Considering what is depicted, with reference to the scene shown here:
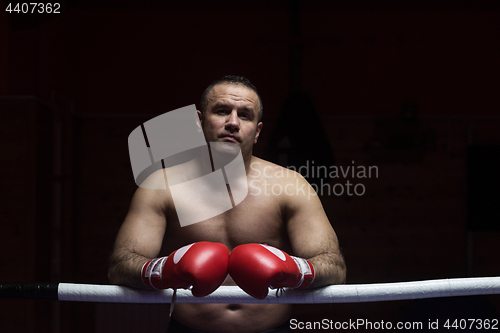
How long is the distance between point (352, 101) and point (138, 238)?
241 cm

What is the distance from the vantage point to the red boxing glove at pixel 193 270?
3.49 ft

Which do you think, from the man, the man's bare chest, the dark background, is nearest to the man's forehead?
the man

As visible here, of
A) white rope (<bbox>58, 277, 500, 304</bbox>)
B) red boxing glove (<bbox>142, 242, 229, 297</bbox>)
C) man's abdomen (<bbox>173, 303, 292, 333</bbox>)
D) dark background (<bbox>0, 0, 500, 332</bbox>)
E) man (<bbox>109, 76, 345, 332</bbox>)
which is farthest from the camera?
dark background (<bbox>0, 0, 500, 332</bbox>)

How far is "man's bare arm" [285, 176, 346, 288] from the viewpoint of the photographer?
1.28 meters

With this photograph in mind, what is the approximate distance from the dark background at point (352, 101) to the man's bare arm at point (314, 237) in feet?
5.39

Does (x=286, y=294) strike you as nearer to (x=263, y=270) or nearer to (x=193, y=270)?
(x=263, y=270)

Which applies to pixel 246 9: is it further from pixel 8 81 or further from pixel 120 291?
pixel 120 291

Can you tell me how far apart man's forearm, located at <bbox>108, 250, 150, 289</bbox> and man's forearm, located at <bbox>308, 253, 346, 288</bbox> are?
1.83 feet

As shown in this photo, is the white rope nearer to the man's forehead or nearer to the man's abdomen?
the man's abdomen

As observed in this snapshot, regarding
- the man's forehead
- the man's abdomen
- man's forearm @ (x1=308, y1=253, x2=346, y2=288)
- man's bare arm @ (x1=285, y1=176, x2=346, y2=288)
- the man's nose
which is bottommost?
the man's abdomen

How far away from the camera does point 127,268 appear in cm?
126

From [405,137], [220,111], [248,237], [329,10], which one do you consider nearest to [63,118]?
[220,111]

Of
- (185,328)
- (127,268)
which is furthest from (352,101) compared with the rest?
(127,268)

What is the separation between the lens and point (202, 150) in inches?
65.9
